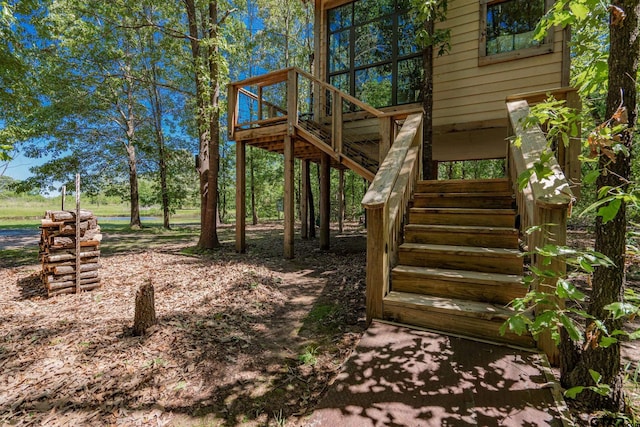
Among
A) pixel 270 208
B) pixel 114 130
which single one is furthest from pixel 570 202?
pixel 270 208

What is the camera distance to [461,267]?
124 inches

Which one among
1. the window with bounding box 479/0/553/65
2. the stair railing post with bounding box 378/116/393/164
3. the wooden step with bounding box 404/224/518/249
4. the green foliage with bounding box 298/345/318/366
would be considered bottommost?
the green foliage with bounding box 298/345/318/366

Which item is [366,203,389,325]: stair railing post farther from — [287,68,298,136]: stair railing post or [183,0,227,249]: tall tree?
[183,0,227,249]: tall tree

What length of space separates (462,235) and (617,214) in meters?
1.75

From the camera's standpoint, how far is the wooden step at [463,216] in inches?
138

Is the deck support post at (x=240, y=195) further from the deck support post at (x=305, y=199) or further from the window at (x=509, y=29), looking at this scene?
the window at (x=509, y=29)

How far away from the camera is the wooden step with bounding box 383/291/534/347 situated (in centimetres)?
244

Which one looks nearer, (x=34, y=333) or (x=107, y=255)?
(x=34, y=333)

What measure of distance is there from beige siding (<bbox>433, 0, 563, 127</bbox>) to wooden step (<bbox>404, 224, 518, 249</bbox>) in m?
3.99

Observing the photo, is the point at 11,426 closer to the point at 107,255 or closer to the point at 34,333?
the point at 34,333

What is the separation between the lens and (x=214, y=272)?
5.61 meters

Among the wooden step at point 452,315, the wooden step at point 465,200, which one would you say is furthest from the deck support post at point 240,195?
the wooden step at point 452,315

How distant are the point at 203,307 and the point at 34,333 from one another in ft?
5.97

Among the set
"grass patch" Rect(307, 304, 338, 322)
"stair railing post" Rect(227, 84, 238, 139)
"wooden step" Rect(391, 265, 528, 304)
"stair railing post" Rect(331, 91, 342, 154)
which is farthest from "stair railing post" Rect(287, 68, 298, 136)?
"wooden step" Rect(391, 265, 528, 304)
